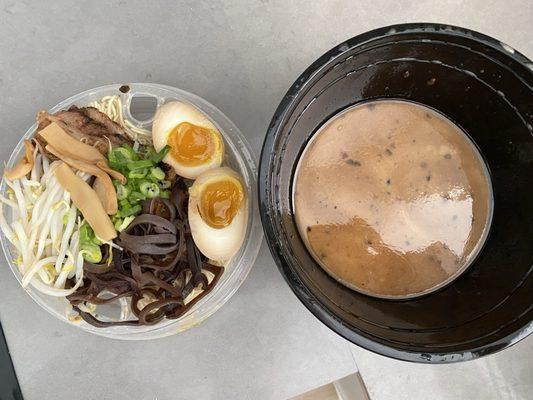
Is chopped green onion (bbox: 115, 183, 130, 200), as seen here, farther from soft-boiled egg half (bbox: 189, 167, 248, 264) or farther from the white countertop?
the white countertop

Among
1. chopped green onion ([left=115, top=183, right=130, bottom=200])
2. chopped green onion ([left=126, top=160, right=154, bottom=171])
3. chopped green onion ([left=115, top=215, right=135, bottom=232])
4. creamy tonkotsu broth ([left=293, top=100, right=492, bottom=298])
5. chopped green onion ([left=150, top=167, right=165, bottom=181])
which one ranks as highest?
chopped green onion ([left=126, top=160, right=154, bottom=171])

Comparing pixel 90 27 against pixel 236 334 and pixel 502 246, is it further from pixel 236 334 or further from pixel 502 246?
pixel 502 246

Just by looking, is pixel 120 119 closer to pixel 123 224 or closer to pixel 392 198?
pixel 123 224

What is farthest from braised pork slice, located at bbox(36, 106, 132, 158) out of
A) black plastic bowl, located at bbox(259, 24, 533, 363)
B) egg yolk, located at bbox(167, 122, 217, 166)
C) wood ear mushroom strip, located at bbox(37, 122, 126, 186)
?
black plastic bowl, located at bbox(259, 24, 533, 363)

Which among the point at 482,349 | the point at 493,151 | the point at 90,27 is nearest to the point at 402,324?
the point at 482,349

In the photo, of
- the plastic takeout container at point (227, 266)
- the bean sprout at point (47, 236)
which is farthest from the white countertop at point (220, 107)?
the bean sprout at point (47, 236)

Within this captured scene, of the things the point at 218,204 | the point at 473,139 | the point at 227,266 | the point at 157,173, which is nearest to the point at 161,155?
the point at 157,173

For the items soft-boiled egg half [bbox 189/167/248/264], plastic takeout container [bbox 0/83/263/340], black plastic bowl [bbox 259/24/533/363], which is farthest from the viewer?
plastic takeout container [bbox 0/83/263/340]
